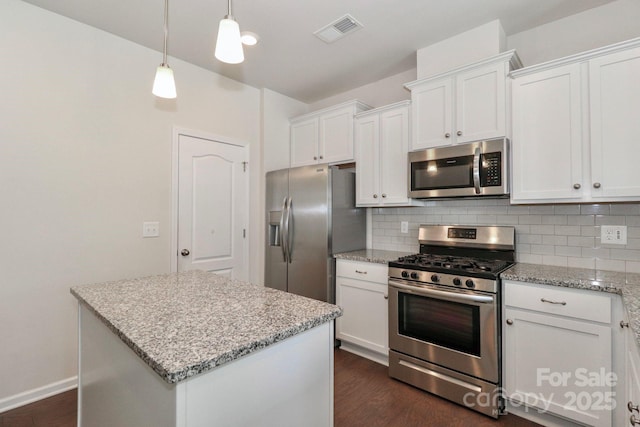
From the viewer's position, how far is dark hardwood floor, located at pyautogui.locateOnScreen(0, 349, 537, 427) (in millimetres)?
1956

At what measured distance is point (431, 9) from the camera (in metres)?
2.18

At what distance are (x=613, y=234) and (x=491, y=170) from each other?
863mm

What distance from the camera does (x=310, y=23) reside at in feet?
7.73

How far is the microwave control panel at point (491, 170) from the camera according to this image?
221cm

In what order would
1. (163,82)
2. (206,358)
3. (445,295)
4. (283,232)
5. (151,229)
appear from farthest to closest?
(283,232) → (151,229) → (445,295) → (163,82) → (206,358)

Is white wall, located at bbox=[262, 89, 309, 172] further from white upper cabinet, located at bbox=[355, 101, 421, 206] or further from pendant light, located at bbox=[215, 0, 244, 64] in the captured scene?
pendant light, located at bbox=[215, 0, 244, 64]

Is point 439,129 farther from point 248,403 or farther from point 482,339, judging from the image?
point 248,403

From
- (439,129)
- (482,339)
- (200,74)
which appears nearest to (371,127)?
(439,129)

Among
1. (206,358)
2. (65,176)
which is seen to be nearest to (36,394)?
(65,176)

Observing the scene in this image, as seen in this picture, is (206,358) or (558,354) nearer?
(206,358)

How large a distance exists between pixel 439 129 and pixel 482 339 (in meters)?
1.59

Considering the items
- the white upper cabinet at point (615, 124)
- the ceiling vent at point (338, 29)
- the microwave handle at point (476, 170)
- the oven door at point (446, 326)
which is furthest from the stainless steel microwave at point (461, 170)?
the ceiling vent at point (338, 29)

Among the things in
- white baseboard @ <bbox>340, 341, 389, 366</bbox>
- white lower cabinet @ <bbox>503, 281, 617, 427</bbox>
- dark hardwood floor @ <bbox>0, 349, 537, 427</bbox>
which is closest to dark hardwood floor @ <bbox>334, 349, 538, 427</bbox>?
dark hardwood floor @ <bbox>0, 349, 537, 427</bbox>

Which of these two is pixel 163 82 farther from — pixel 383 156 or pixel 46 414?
pixel 46 414
